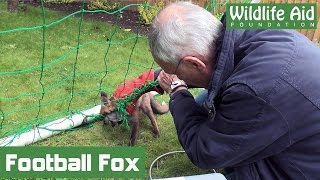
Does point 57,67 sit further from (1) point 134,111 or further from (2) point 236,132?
(2) point 236,132

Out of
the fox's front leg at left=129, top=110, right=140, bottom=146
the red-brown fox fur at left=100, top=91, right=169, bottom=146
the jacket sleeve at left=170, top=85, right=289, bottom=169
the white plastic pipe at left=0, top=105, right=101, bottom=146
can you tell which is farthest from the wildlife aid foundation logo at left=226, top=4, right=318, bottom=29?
the white plastic pipe at left=0, top=105, right=101, bottom=146

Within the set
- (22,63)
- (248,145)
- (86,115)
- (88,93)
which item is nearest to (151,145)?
(86,115)

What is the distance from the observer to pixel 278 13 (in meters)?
2.63

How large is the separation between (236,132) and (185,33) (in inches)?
18.2

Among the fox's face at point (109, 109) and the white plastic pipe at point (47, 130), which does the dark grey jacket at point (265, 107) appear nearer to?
the fox's face at point (109, 109)

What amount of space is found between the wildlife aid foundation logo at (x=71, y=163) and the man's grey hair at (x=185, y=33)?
878mm

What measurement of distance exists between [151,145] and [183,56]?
1483 mm

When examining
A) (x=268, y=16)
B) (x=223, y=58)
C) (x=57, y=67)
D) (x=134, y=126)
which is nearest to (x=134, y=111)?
(x=134, y=126)

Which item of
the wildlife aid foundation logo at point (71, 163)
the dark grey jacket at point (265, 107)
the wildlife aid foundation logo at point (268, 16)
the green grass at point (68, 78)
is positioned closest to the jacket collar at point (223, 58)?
the dark grey jacket at point (265, 107)

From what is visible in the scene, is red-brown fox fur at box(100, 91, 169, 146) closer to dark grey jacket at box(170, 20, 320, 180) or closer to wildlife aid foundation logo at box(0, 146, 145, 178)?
wildlife aid foundation logo at box(0, 146, 145, 178)

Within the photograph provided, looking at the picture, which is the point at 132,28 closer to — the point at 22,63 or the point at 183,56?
the point at 22,63

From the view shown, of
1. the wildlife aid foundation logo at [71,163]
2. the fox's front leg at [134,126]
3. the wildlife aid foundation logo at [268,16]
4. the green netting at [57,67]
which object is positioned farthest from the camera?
the green netting at [57,67]

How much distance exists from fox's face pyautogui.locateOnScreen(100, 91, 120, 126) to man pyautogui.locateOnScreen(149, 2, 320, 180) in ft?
3.95

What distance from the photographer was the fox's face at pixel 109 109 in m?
3.06
